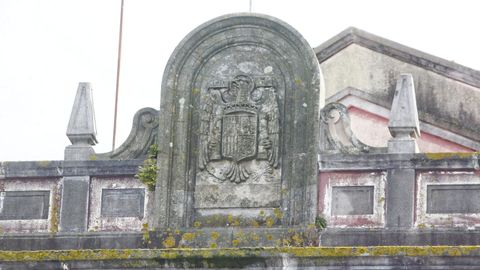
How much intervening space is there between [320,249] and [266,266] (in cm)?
91

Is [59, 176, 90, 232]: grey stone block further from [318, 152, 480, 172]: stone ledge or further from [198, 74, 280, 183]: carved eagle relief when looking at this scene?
[318, 152, 480, 172]: stone ledge

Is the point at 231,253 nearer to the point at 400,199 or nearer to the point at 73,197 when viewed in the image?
the point at 400,199

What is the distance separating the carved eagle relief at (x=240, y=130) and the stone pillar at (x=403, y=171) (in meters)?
1.94

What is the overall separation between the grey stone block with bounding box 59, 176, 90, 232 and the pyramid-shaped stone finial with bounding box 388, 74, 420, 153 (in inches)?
196

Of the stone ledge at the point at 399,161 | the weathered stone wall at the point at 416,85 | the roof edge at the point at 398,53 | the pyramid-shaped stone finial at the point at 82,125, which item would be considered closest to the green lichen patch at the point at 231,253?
the stone ledge at the point at 399,161

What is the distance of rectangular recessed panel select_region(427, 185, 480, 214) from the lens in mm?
41156

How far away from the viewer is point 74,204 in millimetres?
42688

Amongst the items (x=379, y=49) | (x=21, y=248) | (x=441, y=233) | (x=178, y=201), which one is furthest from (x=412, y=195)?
(x=379, y=49)

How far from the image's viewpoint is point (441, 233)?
4097 cm

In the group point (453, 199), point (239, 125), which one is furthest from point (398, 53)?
point (453, 199)

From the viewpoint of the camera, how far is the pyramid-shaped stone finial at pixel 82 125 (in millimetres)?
42750

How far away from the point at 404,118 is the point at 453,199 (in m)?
1.45

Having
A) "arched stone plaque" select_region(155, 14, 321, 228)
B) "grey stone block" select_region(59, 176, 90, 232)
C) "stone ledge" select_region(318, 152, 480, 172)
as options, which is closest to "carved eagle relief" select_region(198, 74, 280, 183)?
"arched stone plaque" select_region(155, 14, 321, 228)

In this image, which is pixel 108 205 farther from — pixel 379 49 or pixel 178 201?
pixel 379 49
